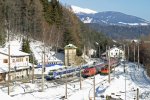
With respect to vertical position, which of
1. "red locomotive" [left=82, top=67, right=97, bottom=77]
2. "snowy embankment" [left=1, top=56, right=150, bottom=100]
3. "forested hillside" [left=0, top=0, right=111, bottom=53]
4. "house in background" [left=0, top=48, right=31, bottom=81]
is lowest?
"snowy embankment" [left=1, top=56, right=150, bottom=100]

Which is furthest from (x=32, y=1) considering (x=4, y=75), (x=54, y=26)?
(x=4, y=75)

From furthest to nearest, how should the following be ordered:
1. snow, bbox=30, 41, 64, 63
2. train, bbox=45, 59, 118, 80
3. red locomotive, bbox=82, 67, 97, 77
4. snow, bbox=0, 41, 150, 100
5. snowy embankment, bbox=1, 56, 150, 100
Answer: snow, bbox=30, 41, 64, 63 → red locomotive, bbox=82, 67, 97, 77 → train, bbox=45, 59, 118, 80 → snowy embankment, bbox=1, 56, 150, 100 → snow, bbox=0, 41, 150, 100

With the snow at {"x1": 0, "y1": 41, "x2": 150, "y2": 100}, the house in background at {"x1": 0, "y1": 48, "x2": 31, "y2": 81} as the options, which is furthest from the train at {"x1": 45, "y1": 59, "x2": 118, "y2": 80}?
the house in background at {"x1": 0, "y1": 48, "x2": 31, "y2": 81}

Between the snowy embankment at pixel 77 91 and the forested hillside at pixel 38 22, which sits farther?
the forested hillside at pixel 38 22

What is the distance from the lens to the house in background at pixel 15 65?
148 feet

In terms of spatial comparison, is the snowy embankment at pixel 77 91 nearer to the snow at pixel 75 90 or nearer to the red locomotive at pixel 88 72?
the snow at pixel 75 90

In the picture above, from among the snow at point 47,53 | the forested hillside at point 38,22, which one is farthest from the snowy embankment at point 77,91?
the forested hillside at point 38,22

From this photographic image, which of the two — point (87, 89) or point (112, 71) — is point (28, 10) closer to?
point (112, 71)

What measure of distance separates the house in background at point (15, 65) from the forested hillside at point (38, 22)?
10487 millimetres

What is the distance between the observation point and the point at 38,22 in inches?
2785

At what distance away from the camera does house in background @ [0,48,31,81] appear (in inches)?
1773

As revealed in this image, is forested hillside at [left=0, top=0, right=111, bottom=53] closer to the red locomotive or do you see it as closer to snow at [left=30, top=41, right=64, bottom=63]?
snow at [left=30, top=41, right=64, bottom=63]

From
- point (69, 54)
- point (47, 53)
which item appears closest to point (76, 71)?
point (69, 54)

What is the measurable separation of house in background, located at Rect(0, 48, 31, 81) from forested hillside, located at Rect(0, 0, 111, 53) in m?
10.5
